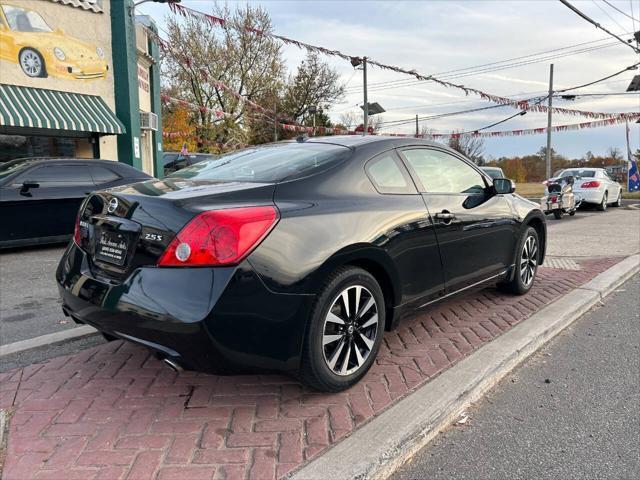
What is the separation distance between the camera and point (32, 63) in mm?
11891

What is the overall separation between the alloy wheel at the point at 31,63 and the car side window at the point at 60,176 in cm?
585

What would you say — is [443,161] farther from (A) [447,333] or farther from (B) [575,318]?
(B) [575,318]

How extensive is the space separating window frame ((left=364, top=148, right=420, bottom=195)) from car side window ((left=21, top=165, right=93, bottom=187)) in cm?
614

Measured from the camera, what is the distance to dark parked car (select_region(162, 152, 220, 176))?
658 inches

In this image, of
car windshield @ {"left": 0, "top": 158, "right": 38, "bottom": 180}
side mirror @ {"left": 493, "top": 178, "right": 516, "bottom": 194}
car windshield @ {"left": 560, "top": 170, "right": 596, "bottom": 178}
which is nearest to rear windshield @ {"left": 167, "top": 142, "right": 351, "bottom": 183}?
side mirror @ {"left": 493, "top": 178, "right": 516, "bottom": 194}

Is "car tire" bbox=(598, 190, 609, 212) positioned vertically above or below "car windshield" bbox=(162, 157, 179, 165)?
below

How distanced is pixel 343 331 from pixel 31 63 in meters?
12.5

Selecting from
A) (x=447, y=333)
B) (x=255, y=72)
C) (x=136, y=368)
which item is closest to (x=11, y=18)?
(x=136, y=368)

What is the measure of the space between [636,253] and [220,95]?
3171cm

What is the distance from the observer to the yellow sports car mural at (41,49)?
449 inches

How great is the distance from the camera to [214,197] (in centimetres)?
254

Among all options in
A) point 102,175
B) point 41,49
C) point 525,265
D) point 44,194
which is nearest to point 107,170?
point 102,175

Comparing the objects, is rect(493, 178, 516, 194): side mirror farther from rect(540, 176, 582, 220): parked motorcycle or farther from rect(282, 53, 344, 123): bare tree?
rect(282, 53, 344, 123): bare tree

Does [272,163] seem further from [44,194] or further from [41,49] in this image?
[41,49]
